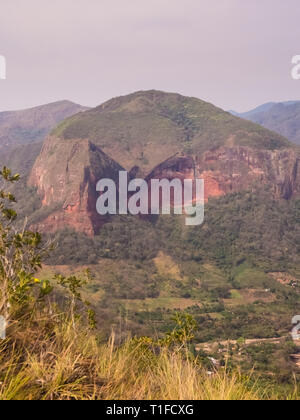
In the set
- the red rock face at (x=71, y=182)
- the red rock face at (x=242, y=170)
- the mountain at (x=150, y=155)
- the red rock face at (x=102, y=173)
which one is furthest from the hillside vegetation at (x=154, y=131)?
the red rock face at (x=71, y=182)

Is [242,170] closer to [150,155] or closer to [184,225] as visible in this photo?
[184,225]

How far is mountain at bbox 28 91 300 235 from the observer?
67.6 metres

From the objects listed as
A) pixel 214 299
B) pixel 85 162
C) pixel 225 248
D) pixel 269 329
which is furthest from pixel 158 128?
pixel 269 329

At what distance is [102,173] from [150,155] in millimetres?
20574

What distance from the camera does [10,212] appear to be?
4.75m

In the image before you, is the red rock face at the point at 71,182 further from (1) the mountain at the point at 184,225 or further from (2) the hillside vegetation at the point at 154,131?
(2) the hillside vegetation at the point at 154,131

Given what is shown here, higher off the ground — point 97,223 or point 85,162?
point 85,162

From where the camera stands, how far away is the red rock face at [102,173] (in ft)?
213

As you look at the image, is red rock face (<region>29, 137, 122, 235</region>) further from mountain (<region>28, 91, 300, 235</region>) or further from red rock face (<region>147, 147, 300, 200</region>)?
red rock face (<region>147, 147, 300, 200</region>)

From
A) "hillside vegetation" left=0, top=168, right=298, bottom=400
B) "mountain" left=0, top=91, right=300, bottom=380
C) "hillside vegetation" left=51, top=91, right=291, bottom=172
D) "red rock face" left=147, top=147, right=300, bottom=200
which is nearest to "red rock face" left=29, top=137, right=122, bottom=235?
"mountain" left=0, top=91, right=300, bottom=380

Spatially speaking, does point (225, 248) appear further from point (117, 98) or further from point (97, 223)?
point (117, 98)

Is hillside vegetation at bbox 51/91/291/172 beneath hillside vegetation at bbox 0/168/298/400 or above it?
above

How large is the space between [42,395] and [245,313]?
49.7 meters

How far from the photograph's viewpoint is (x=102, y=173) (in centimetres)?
7475
